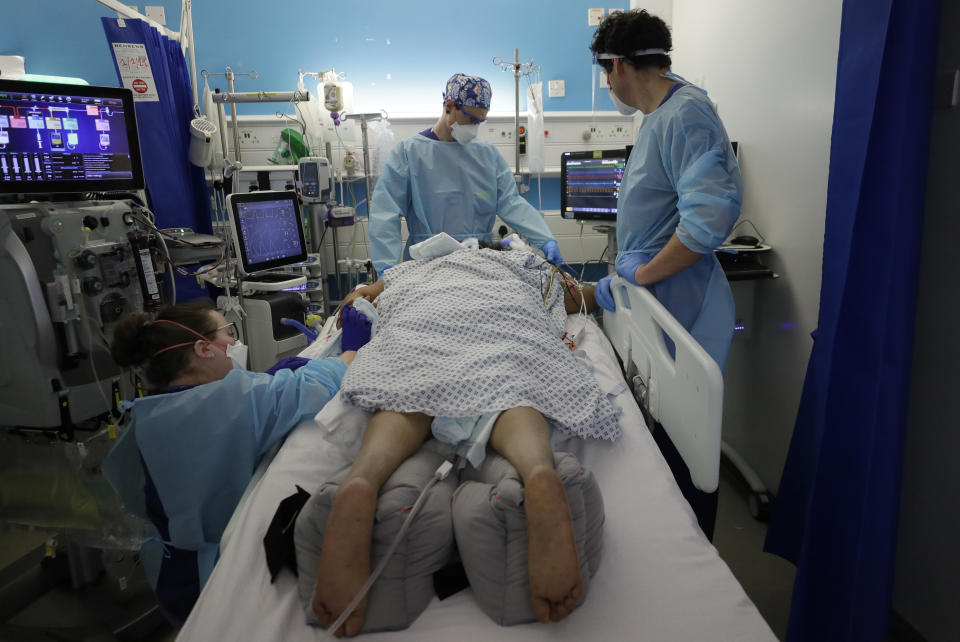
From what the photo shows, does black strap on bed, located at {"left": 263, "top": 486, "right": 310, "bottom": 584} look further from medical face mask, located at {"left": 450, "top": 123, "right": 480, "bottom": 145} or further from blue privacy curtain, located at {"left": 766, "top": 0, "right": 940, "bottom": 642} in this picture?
medical face mask, located at {"left": 450, "top": 123, "right": 480, "bottom": 145}

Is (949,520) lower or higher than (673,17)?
lower

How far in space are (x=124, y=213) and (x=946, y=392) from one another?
2516 mm

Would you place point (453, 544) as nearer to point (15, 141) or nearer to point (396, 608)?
point (396, 608)

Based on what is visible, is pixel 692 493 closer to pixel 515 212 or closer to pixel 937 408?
pixel 937 408

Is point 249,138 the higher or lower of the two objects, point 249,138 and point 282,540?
A: the higher

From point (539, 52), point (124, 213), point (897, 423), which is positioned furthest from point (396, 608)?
point (539, 52)

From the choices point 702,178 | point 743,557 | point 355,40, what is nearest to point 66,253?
point 702,178

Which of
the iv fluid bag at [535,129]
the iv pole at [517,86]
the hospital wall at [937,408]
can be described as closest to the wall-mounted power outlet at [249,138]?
the iv pole at [517,86]

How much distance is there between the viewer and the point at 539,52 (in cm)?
412

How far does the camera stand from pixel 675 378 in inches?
50.8

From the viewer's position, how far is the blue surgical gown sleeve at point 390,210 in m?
2.45

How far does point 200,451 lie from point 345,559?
0.50m

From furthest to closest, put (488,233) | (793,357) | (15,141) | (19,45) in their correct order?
1. (19,45)
2. (488,233)
3. (793,357)
4. (15,141)

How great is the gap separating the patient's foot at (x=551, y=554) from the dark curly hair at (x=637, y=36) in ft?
4.14
